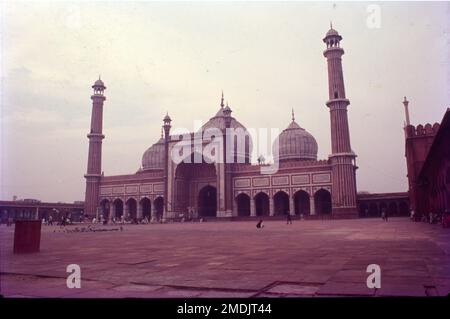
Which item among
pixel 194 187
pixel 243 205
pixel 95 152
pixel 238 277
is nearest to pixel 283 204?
pixel 243 205

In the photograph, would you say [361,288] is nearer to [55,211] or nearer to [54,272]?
[54,272]

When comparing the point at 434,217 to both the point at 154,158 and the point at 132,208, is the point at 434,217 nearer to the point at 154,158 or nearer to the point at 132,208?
the point at 132,208

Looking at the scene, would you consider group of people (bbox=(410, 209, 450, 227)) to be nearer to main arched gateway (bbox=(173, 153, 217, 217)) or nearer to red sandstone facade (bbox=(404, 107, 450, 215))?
red sandstone facade (bbox=(404, 107, 450, 215))

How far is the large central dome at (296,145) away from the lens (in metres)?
37.1

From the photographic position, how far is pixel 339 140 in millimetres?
29484

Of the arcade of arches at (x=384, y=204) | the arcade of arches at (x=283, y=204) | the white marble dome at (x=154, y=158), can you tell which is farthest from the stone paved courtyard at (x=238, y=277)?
the white marble dome at (x=154, y=158)

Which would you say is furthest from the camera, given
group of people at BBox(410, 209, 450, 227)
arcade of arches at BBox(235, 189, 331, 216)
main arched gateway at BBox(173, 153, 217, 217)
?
main arched gateway at BBox(173, 153, 217, 217)

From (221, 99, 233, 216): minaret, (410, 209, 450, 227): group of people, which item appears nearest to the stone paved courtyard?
(410, 209, 450, 227): group of people

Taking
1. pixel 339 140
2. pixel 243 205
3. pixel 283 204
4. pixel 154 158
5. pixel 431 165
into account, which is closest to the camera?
pixel 431 165

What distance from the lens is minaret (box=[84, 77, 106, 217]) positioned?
39312 millimetres

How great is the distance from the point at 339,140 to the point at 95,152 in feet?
80.2
